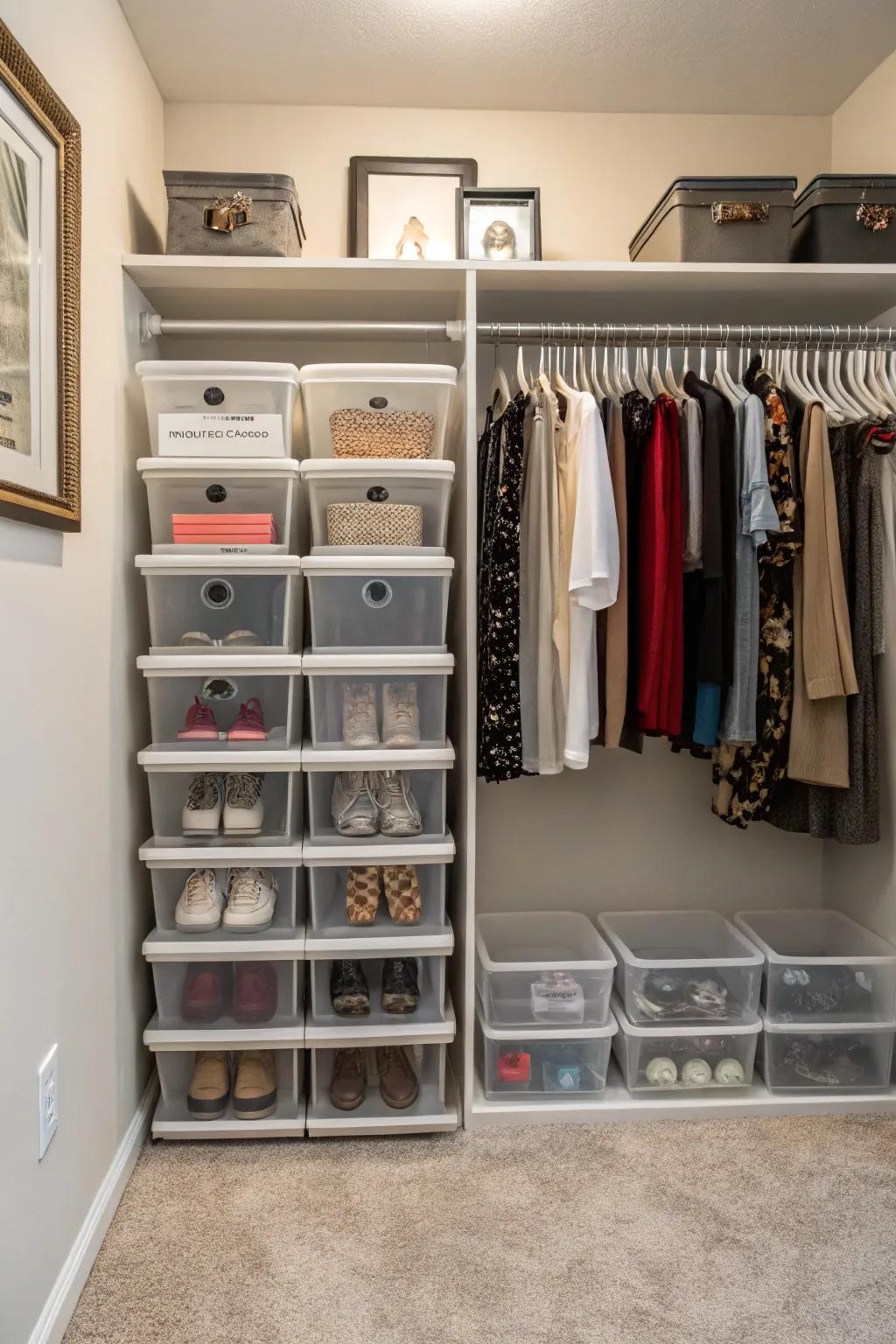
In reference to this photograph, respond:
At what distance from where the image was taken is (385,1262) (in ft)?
5.32

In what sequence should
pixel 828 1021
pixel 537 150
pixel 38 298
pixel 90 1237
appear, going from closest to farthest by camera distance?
pixel 38 298
pixel 90 1237
pixel 828 1021
pixel 537 150

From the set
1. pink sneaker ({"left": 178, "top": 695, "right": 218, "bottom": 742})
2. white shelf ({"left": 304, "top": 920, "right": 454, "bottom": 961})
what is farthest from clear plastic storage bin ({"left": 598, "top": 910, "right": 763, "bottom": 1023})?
pink sneaker ({"left": 178, "top": 695, "right": 218, "bottom": 742})

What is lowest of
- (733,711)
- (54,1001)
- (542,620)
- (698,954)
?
(698,954)

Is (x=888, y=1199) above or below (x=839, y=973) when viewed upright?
below

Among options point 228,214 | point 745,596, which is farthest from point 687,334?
point 228,214

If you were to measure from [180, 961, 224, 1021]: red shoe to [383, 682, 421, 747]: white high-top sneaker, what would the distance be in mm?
637

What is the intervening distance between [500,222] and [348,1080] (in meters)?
2.00

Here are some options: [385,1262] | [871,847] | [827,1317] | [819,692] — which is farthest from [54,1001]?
[871,847]

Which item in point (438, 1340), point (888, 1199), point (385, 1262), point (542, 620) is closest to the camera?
point (438, 1340)

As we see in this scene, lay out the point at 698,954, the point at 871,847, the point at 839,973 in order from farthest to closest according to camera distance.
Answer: the point at 698,954, the point at 871,847, the point at 839,973

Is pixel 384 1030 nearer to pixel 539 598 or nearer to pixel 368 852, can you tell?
pixel 368 852

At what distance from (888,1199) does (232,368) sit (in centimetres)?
212

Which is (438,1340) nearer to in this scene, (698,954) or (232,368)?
(698,954)

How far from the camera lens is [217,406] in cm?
196
